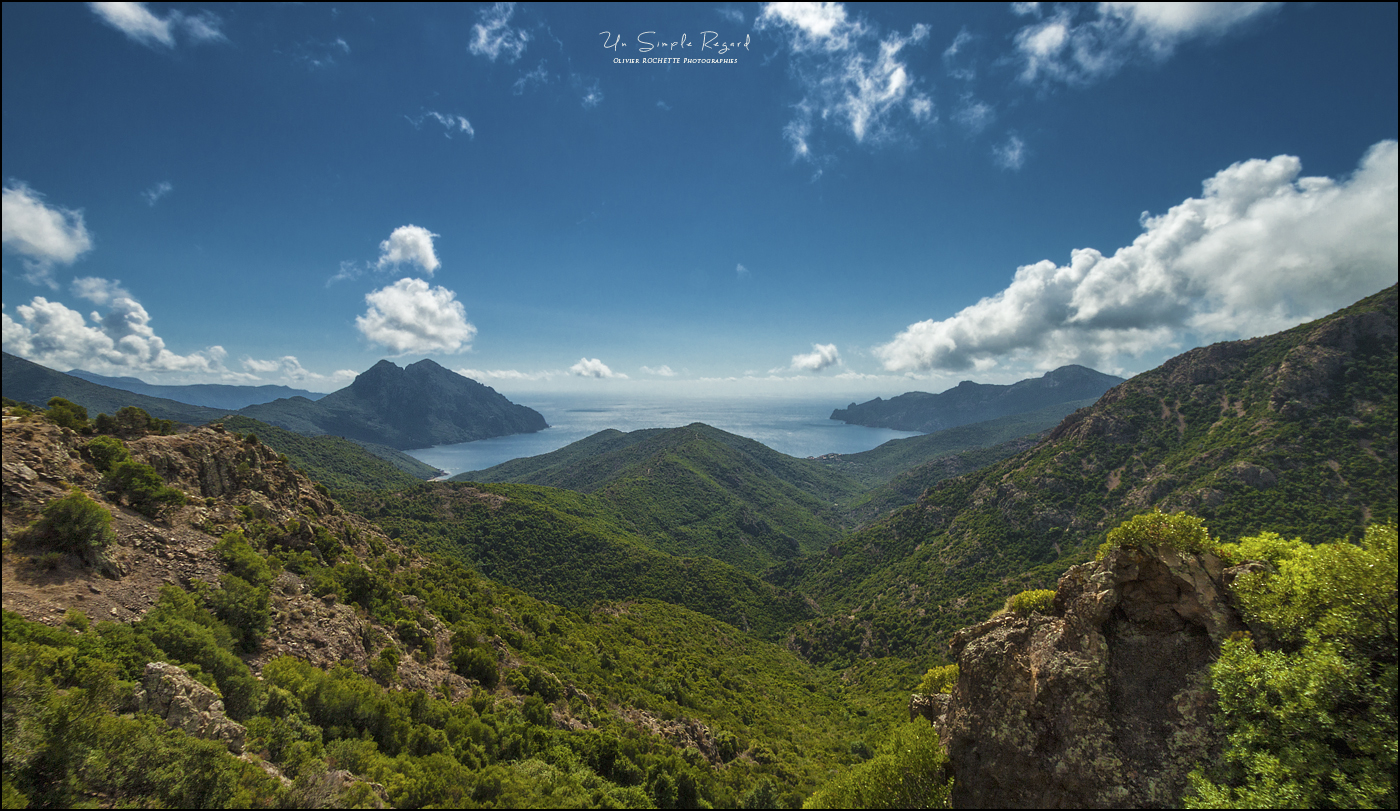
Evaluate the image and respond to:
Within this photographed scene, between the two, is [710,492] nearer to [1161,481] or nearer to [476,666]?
[1161,481]

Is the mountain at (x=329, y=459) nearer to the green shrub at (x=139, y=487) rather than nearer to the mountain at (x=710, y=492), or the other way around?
the mountain at (x=710, y=492)

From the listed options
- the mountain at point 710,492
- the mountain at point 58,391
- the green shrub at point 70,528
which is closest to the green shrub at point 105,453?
the green shrub at point 70,528

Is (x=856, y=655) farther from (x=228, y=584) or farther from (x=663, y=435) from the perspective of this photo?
(x=663, y=435)

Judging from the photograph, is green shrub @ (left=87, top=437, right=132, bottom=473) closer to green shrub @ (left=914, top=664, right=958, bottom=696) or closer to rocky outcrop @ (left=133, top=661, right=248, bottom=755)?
rocky outcrop @ (left=133, top=661, right=248, bottom=755)

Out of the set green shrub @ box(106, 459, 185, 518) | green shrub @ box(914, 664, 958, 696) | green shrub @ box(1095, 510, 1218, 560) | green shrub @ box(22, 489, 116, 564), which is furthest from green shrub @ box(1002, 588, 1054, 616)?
green shrub @ box(106, 459, 185, 518)

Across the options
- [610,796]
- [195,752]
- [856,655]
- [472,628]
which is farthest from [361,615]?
[856,655]

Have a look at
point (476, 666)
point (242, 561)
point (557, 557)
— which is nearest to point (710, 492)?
point (557, 557)
